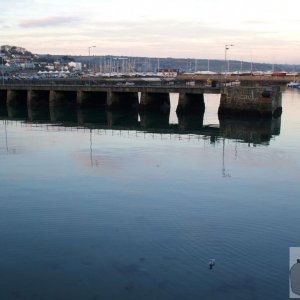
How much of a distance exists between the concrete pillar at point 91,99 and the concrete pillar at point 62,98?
3.67 metres

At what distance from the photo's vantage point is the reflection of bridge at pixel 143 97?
54219mm

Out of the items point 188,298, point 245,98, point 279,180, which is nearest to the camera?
point 188,298

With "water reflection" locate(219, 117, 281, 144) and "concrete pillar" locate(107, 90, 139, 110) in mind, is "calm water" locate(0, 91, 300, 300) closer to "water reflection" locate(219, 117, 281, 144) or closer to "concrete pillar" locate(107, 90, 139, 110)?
"water reflection" locate(219, 117, 281, 144)

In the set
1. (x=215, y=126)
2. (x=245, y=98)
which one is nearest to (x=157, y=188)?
(x=215, y=126)

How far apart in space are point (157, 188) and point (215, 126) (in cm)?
2719

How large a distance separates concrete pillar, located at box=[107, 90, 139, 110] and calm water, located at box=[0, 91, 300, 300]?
25860mm

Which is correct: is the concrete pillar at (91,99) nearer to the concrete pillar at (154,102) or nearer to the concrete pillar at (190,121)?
the concrete pillar at (154,102)

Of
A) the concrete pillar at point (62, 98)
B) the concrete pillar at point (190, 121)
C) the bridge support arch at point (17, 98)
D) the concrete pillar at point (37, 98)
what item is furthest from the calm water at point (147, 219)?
the bridge support arch at point (17, 98)

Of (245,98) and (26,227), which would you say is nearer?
(26,227)

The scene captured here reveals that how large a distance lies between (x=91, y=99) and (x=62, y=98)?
455 centimetres

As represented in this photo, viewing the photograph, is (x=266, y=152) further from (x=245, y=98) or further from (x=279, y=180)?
(x=245, y=98)

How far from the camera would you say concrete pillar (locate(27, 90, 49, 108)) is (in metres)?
69.3

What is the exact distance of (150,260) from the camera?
15.9 metres

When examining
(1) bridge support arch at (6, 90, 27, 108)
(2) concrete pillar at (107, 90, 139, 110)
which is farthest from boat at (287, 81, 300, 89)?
(1) bridge support arch at (6, 90, 27, 108)
